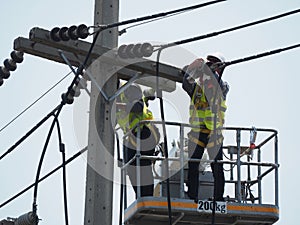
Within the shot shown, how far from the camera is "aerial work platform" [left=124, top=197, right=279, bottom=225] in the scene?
11758 millimetres

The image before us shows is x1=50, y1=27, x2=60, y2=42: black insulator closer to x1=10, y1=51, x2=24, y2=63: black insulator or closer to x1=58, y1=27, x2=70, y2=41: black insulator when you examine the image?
x1=58, y1=27, x2=70, y2=41: black insulator

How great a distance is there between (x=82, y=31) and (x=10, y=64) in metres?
2.37

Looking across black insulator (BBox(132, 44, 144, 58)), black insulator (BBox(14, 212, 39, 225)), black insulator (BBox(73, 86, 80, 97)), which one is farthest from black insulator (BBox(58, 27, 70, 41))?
black insulator (BBox(14, 212, 39, 225))

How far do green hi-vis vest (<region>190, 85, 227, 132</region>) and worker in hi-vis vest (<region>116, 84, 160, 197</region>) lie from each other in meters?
0.65

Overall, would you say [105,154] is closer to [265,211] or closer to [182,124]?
[182,124]

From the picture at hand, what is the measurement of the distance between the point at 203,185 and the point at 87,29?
112 inches

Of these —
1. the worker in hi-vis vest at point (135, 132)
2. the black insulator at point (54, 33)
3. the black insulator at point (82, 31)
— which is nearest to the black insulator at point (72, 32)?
the black insulator at point (82, 31)

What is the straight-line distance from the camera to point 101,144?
459 inches

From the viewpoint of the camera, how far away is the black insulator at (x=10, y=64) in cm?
1352

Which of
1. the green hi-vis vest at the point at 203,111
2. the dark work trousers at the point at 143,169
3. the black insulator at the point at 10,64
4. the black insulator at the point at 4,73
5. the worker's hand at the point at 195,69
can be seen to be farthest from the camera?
the black insulator at the point at 4,73

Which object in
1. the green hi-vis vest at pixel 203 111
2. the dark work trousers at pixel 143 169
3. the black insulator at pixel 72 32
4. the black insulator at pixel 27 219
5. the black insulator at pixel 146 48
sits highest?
the black insulator at pixel 72 32

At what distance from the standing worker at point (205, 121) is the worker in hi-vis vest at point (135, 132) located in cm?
62

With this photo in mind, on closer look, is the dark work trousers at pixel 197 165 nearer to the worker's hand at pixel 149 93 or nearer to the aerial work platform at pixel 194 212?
the aerial work platform at pixel 194 212

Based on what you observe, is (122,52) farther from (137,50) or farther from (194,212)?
(194,212)
